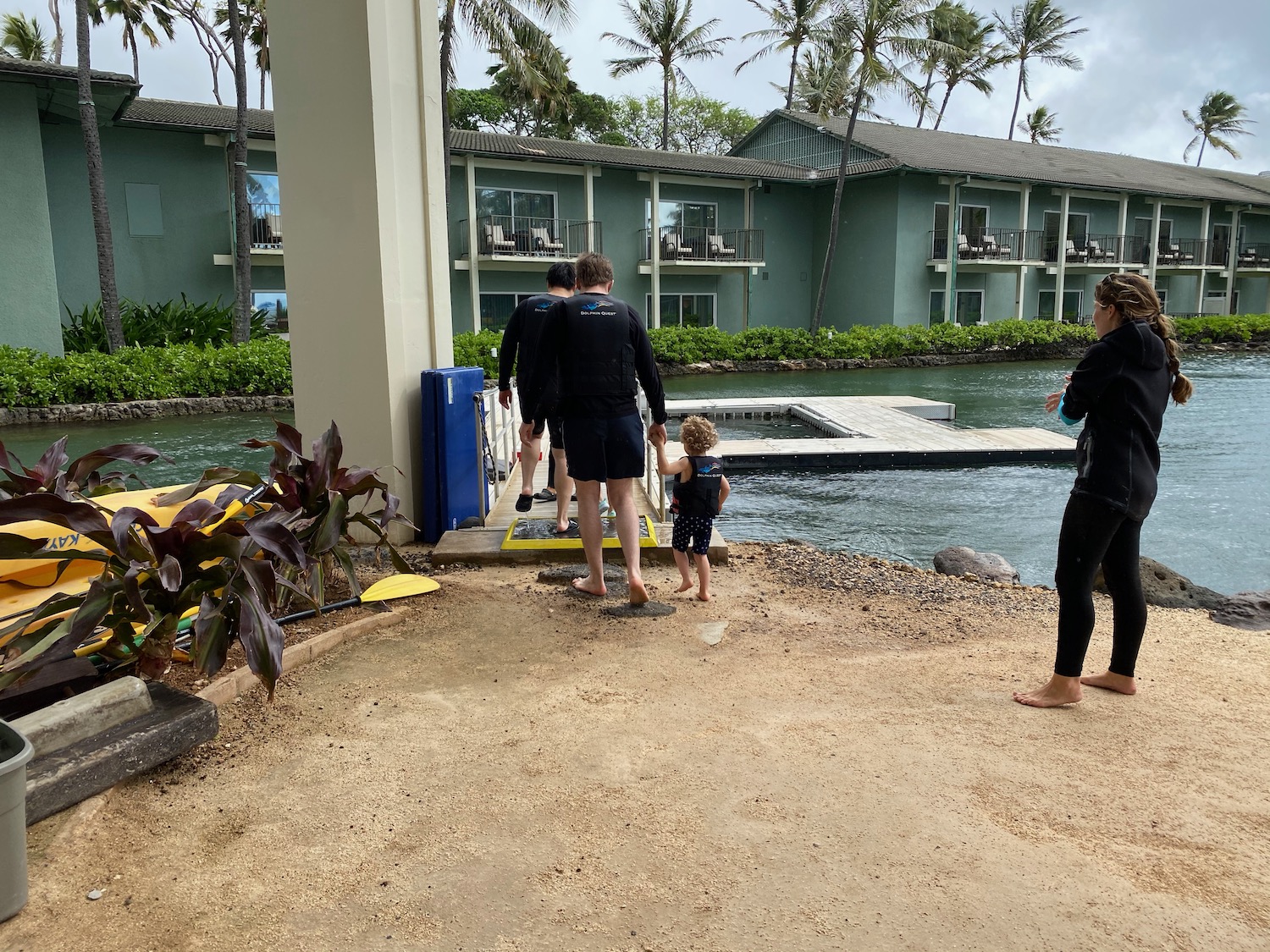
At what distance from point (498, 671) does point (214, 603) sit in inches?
42.7

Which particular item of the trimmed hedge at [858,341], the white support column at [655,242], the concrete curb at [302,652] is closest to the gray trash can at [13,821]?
the concrete curb at [302,652]

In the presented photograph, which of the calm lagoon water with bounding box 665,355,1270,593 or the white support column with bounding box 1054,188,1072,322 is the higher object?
the white support column with bounding box 1054,188,1072,322

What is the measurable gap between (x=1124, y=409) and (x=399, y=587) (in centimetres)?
326

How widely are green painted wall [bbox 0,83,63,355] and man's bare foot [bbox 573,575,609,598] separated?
54.5 feet

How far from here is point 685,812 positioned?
8.20 ft

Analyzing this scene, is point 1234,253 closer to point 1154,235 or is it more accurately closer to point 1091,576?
point 1154,235

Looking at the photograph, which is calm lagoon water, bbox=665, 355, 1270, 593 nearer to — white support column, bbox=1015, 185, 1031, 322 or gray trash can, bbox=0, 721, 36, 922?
gray trash can, bbox=0, 721, 36, 922

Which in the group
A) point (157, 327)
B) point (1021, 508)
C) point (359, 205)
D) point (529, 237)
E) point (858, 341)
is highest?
point (529, 237)

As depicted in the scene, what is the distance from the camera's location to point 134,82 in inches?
651

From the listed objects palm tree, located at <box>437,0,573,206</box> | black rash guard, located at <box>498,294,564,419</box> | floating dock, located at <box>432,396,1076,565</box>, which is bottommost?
floating dock, located at <box>432,396,1076,565</box>

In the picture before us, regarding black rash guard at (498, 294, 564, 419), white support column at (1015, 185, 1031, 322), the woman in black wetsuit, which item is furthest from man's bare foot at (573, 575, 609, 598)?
white support column at (1015, 185, 1031, 322)

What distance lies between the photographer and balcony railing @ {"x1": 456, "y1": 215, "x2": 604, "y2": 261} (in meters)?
23.9

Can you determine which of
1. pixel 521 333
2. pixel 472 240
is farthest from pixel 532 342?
pixel 472 240

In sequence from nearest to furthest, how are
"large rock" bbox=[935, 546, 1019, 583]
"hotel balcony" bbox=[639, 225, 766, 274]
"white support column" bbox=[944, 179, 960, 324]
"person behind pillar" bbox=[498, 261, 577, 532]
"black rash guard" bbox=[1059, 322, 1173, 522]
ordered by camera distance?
"black rash guard" bbox=[1059, 322, 1173, 522]
"person behind pillar" bbox=[498, 261, 577, 532]
"large rock" bbox=[935, 546, 1019, 583]
"hotel balcony" bbox=[639, 225, 766, 274]
"white support column" bbox=[944, 179, 960, 324]
